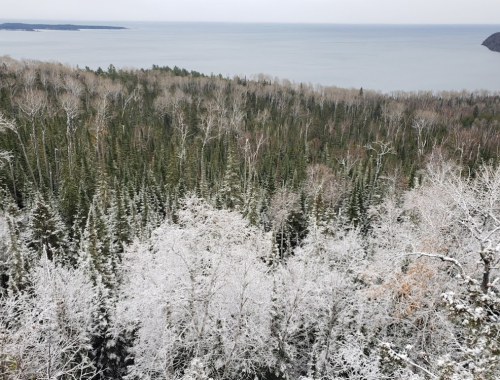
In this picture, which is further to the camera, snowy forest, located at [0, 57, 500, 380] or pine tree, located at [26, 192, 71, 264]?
pine tree, located at [26, 192, 71, 264]

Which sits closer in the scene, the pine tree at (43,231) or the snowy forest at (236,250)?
the snowy forest at (236,250)

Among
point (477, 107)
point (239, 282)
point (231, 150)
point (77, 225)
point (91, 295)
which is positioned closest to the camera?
point (239, 282)

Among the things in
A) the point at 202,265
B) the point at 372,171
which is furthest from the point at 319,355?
the point at 372,171

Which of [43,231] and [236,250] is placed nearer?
[236,250]

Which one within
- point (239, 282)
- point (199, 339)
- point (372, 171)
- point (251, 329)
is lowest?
point (372, 171)

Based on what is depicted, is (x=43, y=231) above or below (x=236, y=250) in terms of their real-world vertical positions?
below

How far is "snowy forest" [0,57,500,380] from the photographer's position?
13.3 meters

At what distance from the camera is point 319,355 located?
2227 cm

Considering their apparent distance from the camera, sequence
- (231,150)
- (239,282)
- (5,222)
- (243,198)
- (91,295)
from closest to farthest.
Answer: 1. (239,282)
2. (91,295)
3. (5,222)
4. (243,198)
5. (231,150)

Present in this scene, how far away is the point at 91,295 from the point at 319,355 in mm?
14297

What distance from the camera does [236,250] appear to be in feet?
72.1

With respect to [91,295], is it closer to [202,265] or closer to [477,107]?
[202,265]

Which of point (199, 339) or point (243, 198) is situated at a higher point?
point (199, 339)

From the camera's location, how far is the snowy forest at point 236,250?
43.7 feet
